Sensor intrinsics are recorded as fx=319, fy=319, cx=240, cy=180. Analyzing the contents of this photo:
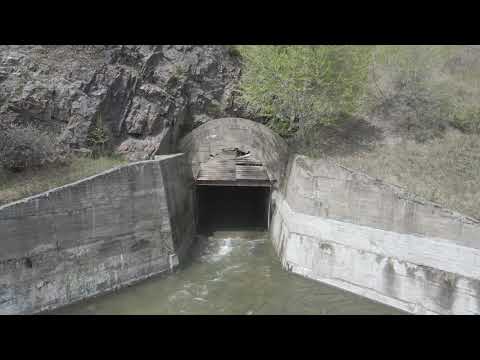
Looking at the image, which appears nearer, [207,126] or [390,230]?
[390,230]

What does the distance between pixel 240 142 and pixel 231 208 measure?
6139 millimetres

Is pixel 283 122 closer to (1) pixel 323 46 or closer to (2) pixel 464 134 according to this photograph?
(1) pixel 323 46

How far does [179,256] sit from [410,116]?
541 inches

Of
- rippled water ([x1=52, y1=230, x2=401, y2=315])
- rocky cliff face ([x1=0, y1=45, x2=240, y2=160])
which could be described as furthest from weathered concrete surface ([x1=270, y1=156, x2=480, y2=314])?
rocky cliff face ([x1=0, y1=45, x2=240, y2=160])

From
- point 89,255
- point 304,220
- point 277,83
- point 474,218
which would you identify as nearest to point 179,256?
point 89,255

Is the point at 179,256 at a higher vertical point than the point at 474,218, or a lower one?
lower

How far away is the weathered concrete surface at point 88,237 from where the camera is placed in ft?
30.0

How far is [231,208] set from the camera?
68.3ft

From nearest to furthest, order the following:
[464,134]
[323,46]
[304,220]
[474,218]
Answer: [474,218]
[304,220]
[323,46]
[464,134]

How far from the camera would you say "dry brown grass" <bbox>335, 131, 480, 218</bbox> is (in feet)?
33.7

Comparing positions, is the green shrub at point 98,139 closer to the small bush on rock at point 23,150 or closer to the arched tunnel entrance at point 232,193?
the small bush on rock at point 23,150

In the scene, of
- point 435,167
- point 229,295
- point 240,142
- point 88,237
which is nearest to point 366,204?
point 435,167

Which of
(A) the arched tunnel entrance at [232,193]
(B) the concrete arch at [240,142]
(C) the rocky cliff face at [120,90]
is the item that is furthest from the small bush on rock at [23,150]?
(A) the arched tunnel entrance at [232,193]

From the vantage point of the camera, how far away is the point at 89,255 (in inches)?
412
